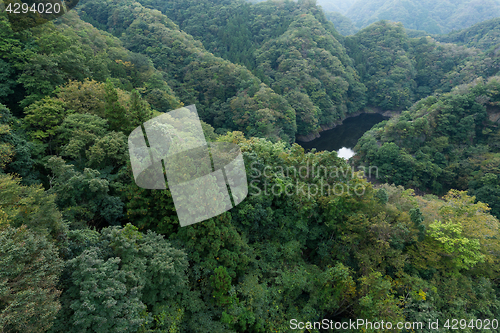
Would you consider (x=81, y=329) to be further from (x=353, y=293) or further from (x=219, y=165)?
(x=353, y=293)

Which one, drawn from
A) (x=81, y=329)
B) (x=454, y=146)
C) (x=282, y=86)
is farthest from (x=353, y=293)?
(x=282, y=86)

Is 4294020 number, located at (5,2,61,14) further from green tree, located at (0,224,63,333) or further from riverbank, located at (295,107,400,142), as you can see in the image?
riverbank, located at (295,107,400,142)

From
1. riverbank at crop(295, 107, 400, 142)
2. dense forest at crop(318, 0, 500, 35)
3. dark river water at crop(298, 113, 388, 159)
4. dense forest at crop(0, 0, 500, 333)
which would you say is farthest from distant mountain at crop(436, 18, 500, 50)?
dense forest at crop(0, 0, 500, 333)

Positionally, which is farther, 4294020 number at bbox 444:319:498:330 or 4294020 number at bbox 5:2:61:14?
4294020 number at bbox 5:2:61:14

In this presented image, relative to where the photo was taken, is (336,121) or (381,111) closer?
(336,121)

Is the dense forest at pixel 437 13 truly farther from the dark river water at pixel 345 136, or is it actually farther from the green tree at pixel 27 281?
the green tree at pixel 27 281

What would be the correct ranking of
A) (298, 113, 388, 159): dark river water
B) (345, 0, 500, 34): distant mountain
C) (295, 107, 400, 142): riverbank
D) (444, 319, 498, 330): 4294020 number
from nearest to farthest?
(444, 319, 498, 330): 4294020 number, (298, 113, 388, 159): dark river water, (295, 107, 400, 142): riverbank, (345, 0, 500, 34): distant mountain

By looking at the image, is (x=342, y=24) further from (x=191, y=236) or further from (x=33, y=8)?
(x=191, y=236)
